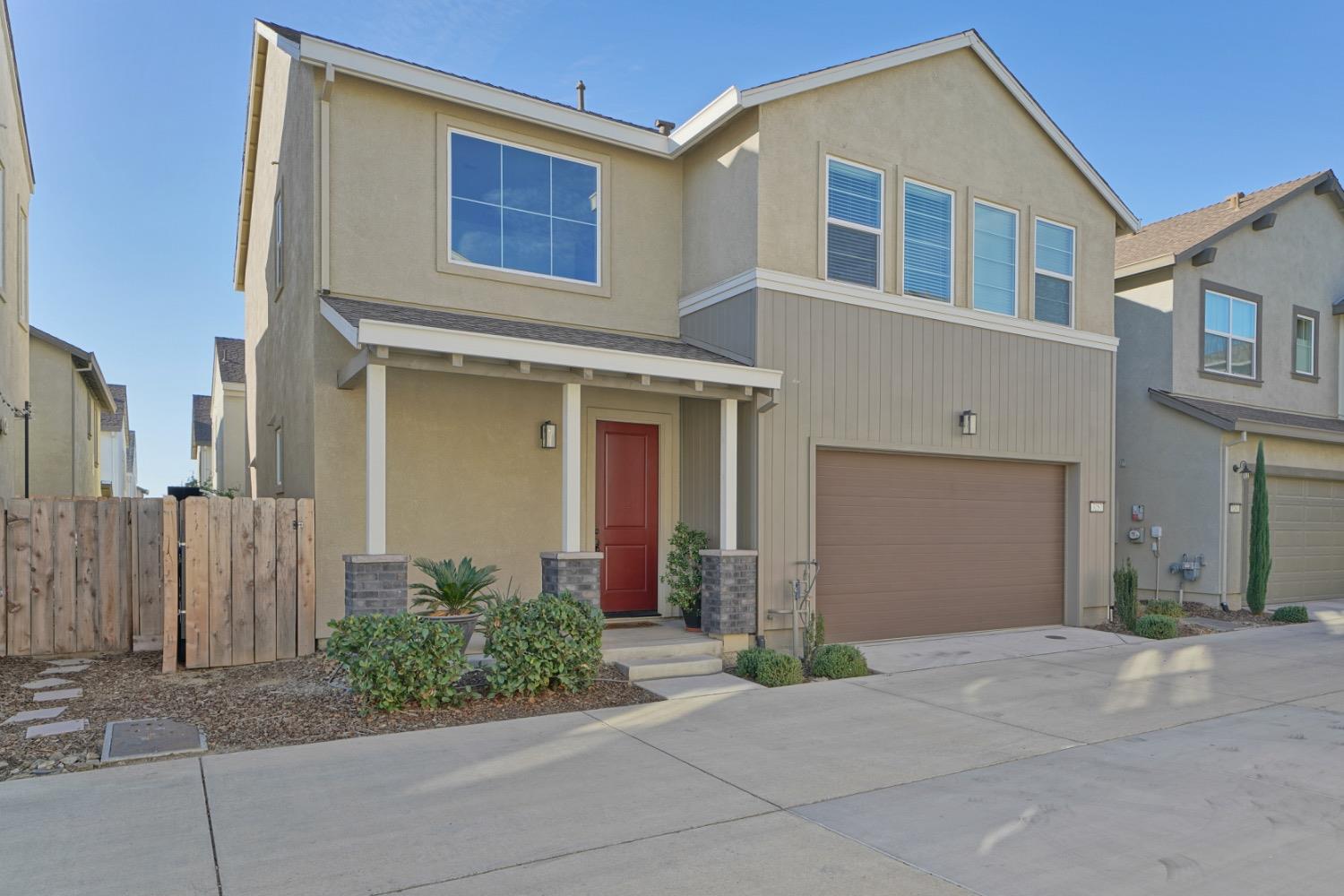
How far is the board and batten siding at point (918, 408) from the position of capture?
876cm

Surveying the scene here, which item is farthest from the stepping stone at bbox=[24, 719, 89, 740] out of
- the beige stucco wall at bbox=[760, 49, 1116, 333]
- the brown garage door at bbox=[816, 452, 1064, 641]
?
the beige stucco wall at bbox=[760, 49, 1116, 333]

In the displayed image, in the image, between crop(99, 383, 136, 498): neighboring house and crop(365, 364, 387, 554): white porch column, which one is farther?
crop(99, 383, 136, 498): neighboring house

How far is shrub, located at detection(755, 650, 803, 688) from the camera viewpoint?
292 inches

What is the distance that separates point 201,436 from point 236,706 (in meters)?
31.6

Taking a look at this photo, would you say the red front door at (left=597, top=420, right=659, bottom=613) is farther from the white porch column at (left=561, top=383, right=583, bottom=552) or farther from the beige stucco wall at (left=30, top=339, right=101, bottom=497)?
the beige stucco wall at (left=30, top=339, right=101, bottom=497)

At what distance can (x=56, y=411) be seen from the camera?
51.8 ft

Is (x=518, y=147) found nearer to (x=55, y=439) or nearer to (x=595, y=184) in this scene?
(x=595, y=184)

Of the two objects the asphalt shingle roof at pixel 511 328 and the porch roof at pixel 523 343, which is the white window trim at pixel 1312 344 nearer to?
the porch roof at pixel 523 343

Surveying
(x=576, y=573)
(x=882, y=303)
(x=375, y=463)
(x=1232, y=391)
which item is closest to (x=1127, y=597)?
(x=882, y=303)

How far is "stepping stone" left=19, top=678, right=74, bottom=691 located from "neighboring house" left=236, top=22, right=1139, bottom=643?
2.11 metres

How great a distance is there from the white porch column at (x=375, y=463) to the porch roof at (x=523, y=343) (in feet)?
1.35

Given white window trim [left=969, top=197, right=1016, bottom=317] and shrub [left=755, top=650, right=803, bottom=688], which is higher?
white window trim [left=969, top=197, right=1016, bottom=317]

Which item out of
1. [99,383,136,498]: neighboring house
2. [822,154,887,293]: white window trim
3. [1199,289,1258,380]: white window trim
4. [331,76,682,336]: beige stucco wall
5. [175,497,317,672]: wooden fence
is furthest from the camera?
[99,383,136,498]: neighboring house

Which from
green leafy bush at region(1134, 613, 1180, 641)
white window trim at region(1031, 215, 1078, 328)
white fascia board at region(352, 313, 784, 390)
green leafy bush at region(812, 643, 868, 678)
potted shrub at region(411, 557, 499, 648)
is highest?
white window trim at region(1031, 215, 1078, 328)
